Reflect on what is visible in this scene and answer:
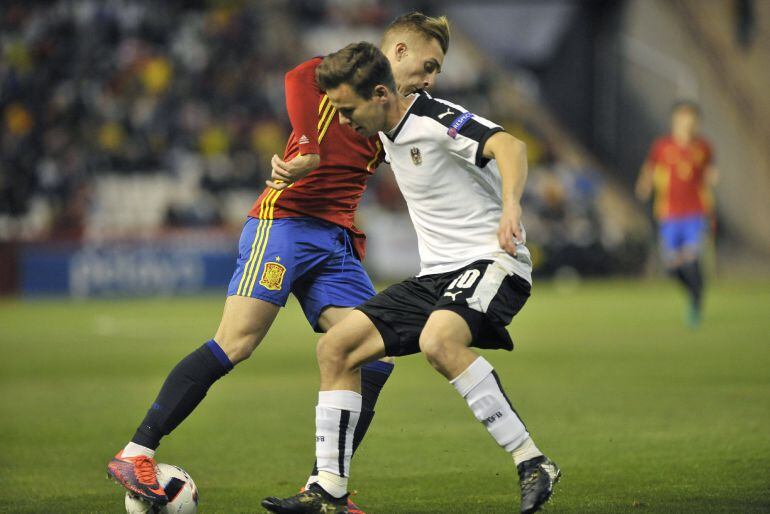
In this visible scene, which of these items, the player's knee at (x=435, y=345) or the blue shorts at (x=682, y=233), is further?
the blue shorts at (x=682, y=233)

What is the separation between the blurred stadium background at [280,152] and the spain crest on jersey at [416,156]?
3894 millimetres

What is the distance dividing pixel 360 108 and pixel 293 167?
469mm

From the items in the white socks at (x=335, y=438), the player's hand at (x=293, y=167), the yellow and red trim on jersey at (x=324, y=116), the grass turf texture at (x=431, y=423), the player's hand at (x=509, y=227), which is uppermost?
the yellow and red trim on jersey at (x=324, y=116)

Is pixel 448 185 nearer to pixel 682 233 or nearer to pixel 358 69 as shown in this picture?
pixel 358 69

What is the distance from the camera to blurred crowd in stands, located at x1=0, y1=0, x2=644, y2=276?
23.2 m

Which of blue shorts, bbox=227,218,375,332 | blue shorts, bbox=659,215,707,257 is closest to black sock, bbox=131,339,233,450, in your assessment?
blue shorts, bbox=227,218,375,332

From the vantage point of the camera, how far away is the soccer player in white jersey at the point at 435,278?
4.79 meters

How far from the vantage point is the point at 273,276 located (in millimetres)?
5488

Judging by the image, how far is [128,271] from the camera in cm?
2208

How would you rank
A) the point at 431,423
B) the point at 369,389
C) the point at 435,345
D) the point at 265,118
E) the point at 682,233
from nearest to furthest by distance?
1. the point at 435,345
2. the point at 369,389
3. the point at 431,423
4. the point at 682,233
5. the point at 265,118

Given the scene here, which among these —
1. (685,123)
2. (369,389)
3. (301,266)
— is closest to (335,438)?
(369,389)

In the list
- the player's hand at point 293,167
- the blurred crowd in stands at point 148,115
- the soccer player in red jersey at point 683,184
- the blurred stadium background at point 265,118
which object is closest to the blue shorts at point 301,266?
the player's hand at point 293,167

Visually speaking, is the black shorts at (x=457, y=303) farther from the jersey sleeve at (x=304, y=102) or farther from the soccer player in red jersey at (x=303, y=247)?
the jersey sleeve at (x=304, y=102)

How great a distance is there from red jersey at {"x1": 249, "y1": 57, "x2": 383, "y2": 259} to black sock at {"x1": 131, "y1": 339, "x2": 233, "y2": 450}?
73 centimetres
